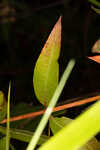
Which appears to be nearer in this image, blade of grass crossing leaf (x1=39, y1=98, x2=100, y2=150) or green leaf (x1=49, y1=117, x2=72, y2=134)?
blade of grass crossing leaf (x1=39, y1=98, x2=100, y2=150)

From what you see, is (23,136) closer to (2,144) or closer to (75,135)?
(2,144)

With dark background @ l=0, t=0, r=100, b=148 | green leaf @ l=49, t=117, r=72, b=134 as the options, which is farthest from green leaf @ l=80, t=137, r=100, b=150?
dark background @ l=0, t=0, r=100, b=148

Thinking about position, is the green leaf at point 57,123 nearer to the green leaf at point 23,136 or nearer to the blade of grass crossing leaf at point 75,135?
the green leaf at point 23,136

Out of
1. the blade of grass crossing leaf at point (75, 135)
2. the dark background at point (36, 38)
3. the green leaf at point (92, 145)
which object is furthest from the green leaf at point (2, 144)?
the dark background at point (36, 38)

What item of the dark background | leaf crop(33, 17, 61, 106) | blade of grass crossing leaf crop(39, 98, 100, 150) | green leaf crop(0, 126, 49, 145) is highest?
blade of grass crossing leaf crop(39, 98, 100, 150)

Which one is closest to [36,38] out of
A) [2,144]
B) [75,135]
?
[2,144]

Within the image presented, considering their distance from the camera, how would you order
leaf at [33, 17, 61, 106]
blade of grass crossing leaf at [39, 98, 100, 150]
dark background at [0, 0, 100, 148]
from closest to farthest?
blade of grass crossing leaf at [39, 98, 100, 150]
leaf at [33, 17, 61, 106]
dark background at [0, 0, 100, 148]

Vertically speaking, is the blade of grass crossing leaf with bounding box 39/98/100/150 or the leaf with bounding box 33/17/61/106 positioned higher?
the blade of grass crossing leaf with bounding box 39/98/100/150

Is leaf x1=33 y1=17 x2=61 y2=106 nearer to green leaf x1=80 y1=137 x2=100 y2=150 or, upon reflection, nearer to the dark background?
green leaf x1=80 y1=137 x2=100 y2=150
